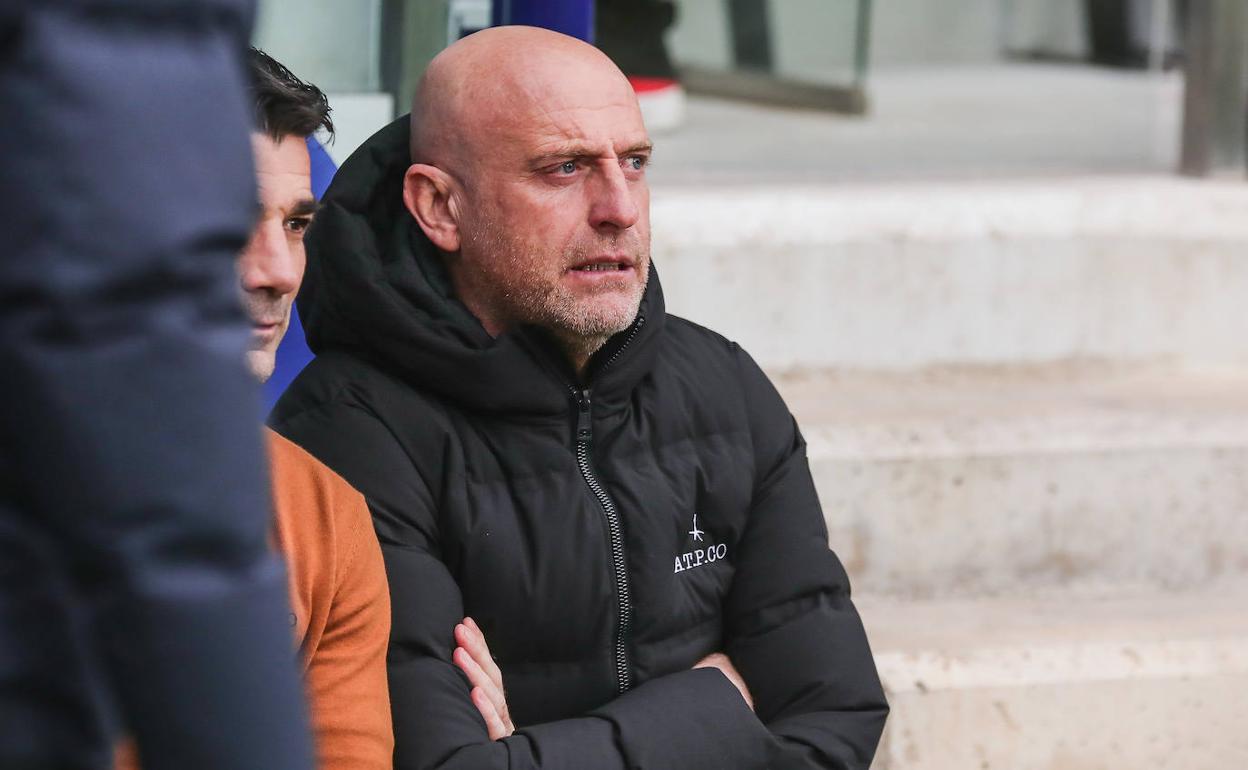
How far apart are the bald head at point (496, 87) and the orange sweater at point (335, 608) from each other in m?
0.57

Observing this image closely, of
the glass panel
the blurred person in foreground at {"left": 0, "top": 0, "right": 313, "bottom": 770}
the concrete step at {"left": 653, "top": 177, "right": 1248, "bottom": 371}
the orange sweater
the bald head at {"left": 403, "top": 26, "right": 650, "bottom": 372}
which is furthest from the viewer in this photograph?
the concrete step at {"left": 653, "top": 177, "right": 1248, "bottom": 371}

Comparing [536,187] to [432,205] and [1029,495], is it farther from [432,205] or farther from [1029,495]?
[1029,495]

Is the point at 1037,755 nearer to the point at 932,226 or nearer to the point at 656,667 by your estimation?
the point at 656,667

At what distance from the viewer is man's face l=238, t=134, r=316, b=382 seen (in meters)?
2.01

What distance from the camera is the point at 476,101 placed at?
2.43m

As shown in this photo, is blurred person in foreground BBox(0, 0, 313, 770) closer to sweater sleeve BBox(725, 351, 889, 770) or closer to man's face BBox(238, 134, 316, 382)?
man's face BBox(238, 134, 316, 382)

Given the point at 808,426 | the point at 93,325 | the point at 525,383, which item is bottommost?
the point at 808,426

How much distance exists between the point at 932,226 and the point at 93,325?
137 inches

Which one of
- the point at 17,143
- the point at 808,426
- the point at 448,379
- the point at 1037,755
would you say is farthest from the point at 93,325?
the point at 808,426

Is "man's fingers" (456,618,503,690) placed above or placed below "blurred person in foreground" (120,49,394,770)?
below

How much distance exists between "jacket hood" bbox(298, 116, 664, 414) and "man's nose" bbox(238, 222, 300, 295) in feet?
1.03

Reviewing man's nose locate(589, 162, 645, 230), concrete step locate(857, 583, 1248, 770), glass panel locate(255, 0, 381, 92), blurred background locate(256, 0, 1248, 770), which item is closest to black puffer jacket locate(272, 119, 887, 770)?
man's nose locate(589, 162, 645, 230)

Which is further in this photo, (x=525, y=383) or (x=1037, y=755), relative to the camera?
(x=1037, y=755)

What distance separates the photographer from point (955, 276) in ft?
13.6
